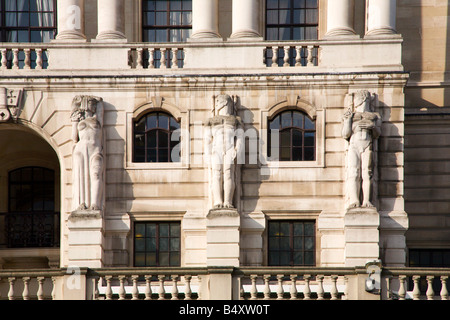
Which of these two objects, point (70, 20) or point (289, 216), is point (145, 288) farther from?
point (70, 20)

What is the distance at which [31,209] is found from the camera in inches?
2052

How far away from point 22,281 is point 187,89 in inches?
367

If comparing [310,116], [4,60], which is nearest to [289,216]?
[310,116]

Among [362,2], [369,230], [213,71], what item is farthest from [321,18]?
[369,230]

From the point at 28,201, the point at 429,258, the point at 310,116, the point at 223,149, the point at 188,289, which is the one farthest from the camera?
the point at 28,201

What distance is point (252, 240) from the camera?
1868 inches

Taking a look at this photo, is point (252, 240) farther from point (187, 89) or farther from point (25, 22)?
point (25, 22)

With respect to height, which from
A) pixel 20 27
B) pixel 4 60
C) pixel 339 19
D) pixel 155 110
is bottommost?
pixel 155 110

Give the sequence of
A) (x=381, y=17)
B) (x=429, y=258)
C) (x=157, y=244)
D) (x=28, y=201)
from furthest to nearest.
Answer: (x=28, y=201)
(x=429, y=258)
(x=381, y=17)
(x=157, y=244)

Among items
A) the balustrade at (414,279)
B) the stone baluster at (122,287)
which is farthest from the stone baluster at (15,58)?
the balustrade at (414,279)

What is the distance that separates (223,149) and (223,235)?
3017 mm

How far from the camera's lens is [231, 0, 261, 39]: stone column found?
49.3 metres

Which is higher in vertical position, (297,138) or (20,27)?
Result: (20,27)

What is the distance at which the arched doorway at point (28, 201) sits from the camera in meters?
51.0
